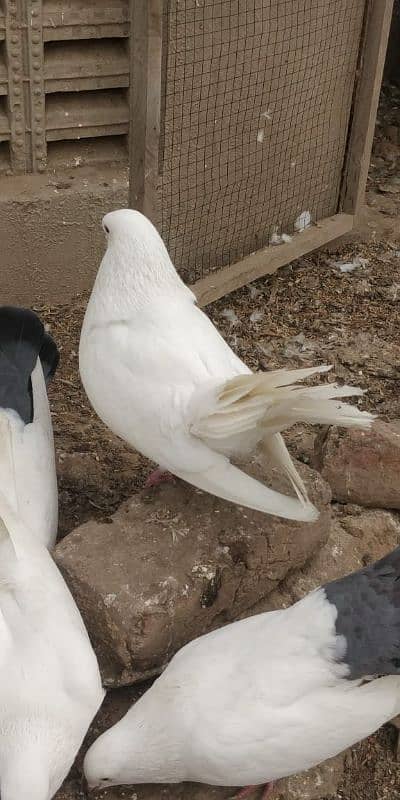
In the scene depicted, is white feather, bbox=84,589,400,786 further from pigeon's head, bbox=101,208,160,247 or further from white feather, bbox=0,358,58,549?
pigeon's head, bbox=101,208,160,247

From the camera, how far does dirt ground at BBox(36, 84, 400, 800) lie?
3.21m

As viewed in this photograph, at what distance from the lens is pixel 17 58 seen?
396 centimetres

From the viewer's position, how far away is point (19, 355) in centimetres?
305

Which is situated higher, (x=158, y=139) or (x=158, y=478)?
(x=158, y=139)

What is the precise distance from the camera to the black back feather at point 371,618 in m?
2.29

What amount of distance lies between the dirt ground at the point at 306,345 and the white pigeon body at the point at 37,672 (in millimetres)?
265

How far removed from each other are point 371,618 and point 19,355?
58.1 inches

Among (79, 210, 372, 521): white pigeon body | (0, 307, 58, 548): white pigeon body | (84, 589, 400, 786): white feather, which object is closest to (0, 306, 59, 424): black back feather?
(0, 307, 58, 548): white pigeon body

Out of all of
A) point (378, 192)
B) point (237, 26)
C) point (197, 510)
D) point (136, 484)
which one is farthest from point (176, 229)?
point (378, 192)

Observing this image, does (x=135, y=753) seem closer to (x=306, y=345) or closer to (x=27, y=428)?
(x=27, y=428)

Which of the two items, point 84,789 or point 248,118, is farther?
point 248,118

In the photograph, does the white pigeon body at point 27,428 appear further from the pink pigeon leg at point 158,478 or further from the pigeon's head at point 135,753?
the pigeon's head at point 135,753

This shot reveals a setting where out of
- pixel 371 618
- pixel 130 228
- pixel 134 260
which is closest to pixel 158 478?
pixel 134 260

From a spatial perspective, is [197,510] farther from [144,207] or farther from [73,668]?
[144,207]
